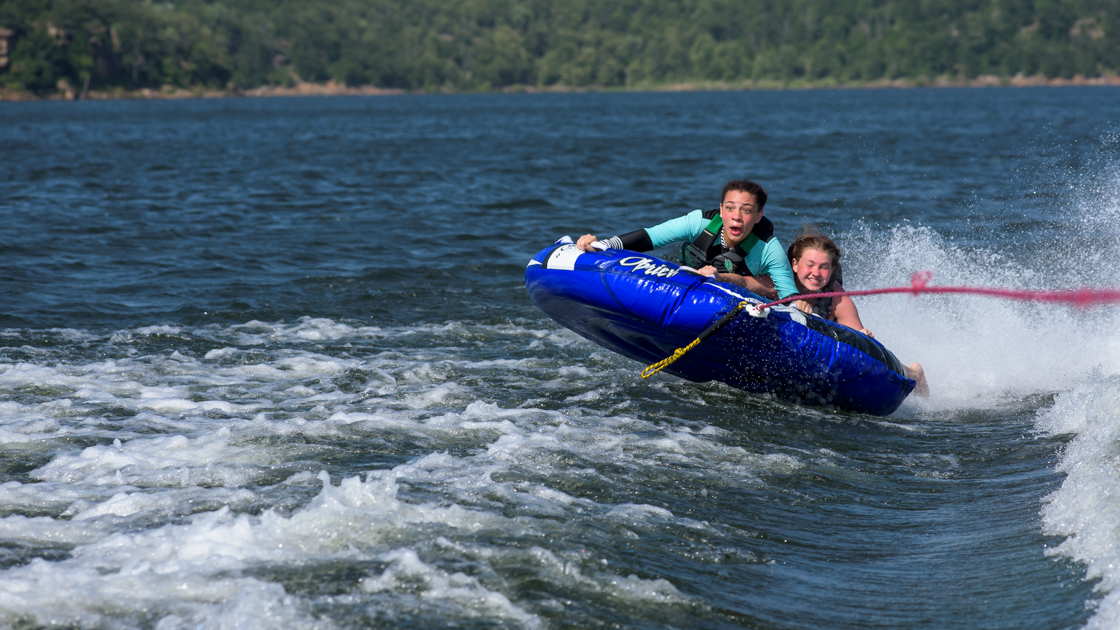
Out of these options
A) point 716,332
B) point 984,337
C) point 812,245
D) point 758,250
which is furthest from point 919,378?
point 984,337

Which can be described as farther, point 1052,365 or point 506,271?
point 506,271

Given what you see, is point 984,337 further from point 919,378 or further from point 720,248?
point 720,248

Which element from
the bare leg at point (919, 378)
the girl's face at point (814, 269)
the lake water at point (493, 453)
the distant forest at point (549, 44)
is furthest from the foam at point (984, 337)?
the distant forest at point (549, 44)

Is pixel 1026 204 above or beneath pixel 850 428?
above

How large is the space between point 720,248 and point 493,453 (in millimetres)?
2423

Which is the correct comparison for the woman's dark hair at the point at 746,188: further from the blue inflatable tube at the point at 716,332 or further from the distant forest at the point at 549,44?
the distant forest at the point at 549,44

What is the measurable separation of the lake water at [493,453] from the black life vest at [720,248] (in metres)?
0.93

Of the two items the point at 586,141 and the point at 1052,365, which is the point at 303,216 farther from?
the point at 586,141

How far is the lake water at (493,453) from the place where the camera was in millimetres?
3953

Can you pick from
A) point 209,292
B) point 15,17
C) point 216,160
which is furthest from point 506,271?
point 15,17

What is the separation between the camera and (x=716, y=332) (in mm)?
6332

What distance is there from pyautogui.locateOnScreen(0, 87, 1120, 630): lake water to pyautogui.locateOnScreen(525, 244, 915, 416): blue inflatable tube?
0.77 feet

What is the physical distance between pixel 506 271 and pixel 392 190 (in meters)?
9.42

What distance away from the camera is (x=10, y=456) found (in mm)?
5359
